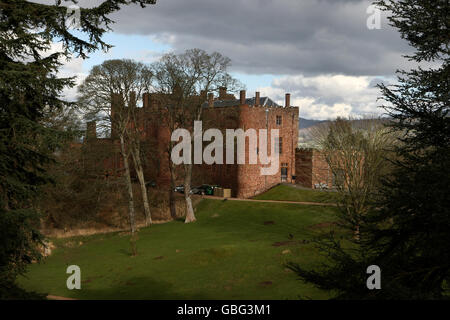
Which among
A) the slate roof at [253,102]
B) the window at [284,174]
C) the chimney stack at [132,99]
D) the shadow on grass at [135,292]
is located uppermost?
the slate roof at [253,102]

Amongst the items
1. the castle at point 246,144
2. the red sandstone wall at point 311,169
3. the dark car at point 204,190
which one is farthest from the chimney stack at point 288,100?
the dark car at point 204,190

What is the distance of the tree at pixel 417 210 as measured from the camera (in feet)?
25.4

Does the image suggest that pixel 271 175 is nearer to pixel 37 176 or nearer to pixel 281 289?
pixel 281 289

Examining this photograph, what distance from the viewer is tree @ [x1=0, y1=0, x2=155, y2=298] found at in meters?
10.4

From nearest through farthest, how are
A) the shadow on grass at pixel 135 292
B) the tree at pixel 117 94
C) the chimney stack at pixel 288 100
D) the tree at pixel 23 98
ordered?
the tree at pixel 23 98, the shadow on grass at pixel 135 292, the tree at pixel 117 94, the chimney stack at pixel 288 100

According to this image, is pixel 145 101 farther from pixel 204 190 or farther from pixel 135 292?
pixel 135 292

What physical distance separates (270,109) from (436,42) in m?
44.7

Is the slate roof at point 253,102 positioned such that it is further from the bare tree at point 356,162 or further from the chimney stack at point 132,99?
the bare tree at point 356,162

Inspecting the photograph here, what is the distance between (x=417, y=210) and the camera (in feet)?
27.6

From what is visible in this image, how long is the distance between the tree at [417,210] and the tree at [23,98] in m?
7.31

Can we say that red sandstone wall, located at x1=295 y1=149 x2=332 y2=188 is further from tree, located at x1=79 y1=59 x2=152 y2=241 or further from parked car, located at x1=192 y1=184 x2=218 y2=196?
tree, located at x1=79 y1=59 x2=152 y2=241

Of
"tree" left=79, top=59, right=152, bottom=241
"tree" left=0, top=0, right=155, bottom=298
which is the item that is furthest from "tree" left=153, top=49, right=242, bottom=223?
"tree" left=0, top=0, right=155, bottom=298

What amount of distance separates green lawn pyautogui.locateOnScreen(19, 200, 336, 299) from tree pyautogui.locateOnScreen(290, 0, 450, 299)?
9.49m

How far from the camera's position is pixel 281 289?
1919cm
